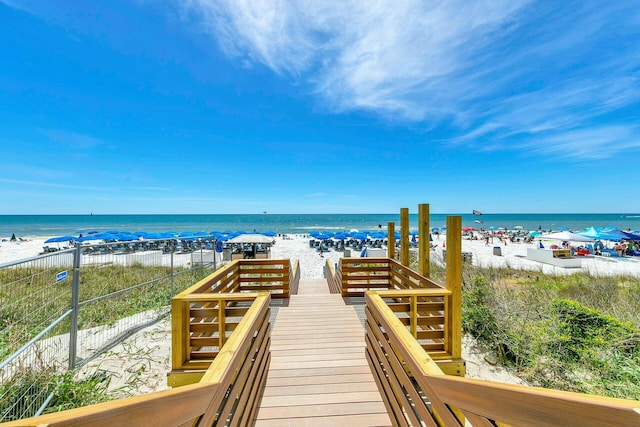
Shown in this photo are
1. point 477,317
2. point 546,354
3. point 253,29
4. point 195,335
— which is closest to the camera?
point 195,335

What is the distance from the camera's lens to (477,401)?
1.15m

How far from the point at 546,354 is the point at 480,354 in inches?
34.7

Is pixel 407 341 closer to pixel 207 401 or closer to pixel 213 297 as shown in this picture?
pixel 207 401

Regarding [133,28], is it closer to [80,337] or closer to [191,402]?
[80,337]

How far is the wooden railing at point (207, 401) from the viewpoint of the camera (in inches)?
30.1

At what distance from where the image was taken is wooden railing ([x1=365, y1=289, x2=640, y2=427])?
2.49ft

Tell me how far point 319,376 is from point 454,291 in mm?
1898

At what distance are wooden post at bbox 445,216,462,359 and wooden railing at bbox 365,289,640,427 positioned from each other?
1.18m

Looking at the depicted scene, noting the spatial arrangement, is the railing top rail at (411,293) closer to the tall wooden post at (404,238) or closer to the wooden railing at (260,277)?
the tall wooden post at (404,238)

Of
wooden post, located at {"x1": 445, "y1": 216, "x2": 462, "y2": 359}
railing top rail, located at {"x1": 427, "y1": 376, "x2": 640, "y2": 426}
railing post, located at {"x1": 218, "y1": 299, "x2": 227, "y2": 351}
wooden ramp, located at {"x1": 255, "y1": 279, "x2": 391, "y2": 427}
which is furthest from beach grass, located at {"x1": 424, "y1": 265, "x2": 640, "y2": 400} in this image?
railing post, located at {"x1": 218, "y1": 299, "x2": 227, "y2": 351}

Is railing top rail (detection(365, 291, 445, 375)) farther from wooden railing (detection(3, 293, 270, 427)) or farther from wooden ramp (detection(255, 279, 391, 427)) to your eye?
wooden railing (detection(3, 293, 270, 427))

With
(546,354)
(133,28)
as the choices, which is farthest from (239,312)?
(133,28)

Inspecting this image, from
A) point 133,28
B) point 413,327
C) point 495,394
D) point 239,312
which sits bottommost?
point 413,327

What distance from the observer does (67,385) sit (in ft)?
9.35
